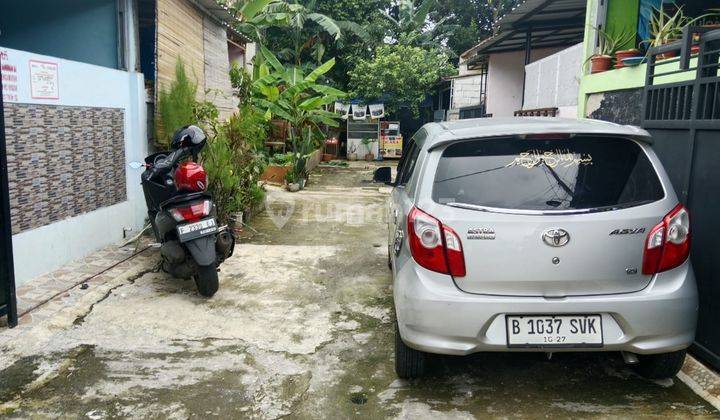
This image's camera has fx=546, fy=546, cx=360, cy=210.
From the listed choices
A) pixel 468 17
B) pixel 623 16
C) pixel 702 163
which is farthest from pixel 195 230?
pixel 468 17

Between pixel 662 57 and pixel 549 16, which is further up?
pixel 549 16

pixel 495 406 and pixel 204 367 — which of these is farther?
pixel 204 367

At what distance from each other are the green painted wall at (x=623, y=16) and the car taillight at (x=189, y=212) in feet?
17.6

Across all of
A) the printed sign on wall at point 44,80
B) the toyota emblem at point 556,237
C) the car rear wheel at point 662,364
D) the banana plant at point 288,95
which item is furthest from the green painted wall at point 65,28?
the car rear wheel at point 662,364

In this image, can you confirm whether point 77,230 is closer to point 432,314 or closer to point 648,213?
point 432,314

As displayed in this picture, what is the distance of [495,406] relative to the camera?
9.94 ft

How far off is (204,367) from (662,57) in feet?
15.9

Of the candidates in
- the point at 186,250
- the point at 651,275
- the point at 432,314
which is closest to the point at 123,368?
the point at 186,250

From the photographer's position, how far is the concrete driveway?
3.02 metres

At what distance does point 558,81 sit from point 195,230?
22.0 feet

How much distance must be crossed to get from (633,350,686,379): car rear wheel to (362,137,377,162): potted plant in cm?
1798

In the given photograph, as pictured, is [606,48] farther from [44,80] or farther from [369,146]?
[369,146]

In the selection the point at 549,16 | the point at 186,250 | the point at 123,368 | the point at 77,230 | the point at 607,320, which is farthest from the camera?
the point at 549,16

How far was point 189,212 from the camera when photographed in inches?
187
